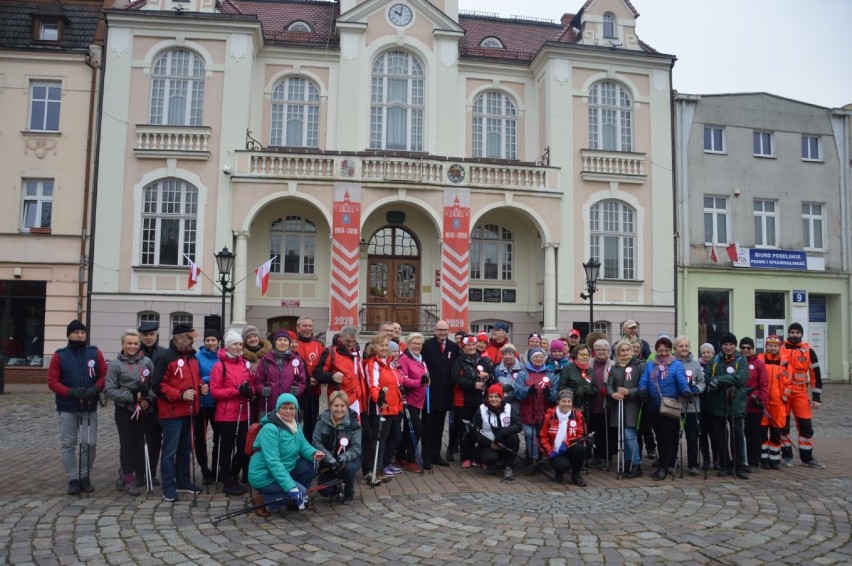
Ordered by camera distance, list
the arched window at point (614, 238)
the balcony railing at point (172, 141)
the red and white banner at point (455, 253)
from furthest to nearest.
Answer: the arched window at point (614, 238), the red and white banner at point (455, 253), the balcony railing at point (172, 141)

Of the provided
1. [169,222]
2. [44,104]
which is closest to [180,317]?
[169,222]

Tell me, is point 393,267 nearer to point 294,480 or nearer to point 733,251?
point 733,251

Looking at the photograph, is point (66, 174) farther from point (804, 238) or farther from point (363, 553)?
point (804, 238)


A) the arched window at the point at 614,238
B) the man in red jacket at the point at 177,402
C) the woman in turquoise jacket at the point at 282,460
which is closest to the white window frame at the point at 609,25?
the arched window at the point at 614,238

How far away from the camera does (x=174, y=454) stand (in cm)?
718

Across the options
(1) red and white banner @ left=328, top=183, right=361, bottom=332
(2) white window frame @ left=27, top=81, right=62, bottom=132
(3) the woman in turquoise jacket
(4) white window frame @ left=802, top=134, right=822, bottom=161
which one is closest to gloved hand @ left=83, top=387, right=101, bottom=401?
(3) the woman in turquoise jacket

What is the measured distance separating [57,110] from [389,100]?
1076 centimetres

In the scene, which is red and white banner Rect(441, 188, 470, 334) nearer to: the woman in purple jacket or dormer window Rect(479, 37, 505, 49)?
dormer window Rect(479, 37, 505, 49)

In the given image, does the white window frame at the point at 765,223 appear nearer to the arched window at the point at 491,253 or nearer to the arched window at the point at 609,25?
the arched window at the point at 609,25

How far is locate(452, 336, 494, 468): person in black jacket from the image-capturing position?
29.8 ft

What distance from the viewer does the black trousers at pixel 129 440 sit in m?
7.45

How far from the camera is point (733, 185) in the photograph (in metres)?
24.2

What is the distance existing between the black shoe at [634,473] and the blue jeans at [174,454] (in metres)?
5.49

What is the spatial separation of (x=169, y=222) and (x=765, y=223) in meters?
21.2
